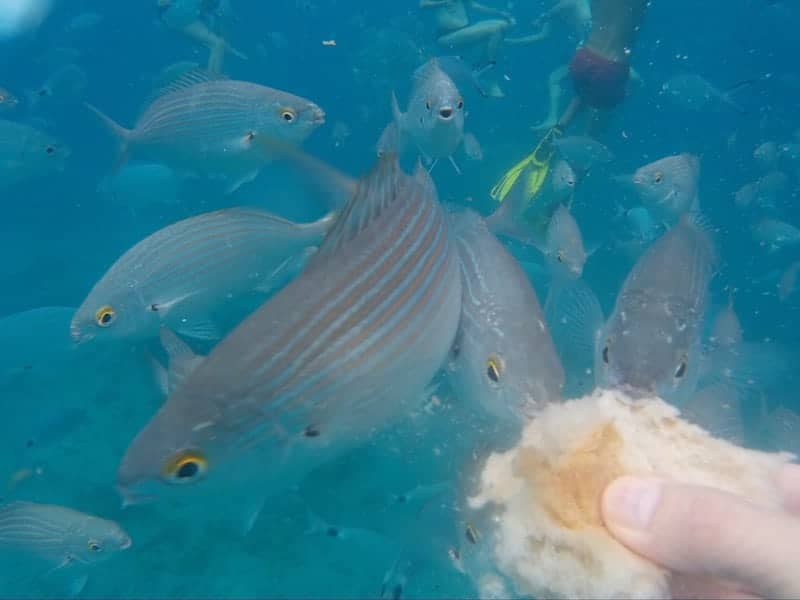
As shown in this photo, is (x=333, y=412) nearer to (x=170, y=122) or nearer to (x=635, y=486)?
(x=635, y=486)

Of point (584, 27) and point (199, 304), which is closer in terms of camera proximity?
point (199, 304)

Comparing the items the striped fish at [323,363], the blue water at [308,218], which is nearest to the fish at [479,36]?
the blue water at [308,218]

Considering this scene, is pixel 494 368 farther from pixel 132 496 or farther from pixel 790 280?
pixel 790 280

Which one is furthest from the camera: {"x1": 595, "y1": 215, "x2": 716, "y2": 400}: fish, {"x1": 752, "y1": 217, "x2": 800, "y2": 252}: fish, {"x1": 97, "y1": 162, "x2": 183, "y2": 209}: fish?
{"x1": 752, "y1": 217, "x2": 800, "y2": 252}: fish

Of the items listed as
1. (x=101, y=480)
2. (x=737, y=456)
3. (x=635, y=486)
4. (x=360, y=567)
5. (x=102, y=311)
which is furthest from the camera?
(x=101, y=480)

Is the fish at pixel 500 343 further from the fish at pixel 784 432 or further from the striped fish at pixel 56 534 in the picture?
the fish at pixel 784 432

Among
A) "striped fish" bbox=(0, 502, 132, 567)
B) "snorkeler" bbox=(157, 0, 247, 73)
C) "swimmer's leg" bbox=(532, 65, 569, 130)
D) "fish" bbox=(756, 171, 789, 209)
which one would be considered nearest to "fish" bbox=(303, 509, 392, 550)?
"striped fish" bbox=(0, 502, 132, 567)

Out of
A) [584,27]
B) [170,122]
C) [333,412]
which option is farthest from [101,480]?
[584,27]

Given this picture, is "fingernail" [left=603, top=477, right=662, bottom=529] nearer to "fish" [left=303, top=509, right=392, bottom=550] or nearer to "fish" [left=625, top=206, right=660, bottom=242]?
"fish" [left=303, top=509, right=392, bottom=550]
